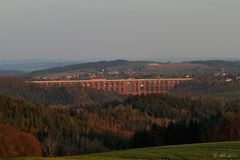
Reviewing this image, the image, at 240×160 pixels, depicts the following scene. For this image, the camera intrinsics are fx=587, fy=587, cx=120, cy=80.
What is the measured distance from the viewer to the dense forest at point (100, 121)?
6234 cm

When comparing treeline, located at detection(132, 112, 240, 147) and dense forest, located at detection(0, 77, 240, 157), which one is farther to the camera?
dense forest, located at detection(0, 77, 240, 157)

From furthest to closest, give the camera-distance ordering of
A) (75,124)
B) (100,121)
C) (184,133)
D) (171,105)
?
(171,105)
(100,121)
(75,124)
(184,133)

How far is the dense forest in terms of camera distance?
62.3 m

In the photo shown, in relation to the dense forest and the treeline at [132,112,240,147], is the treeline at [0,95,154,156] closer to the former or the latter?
the dense forest

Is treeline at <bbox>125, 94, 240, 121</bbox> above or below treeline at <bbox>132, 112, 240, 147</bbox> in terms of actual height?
below

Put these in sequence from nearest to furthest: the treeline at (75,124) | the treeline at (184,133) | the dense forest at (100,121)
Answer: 1. the treeline at (184,133)
2. the dense forest at (100,121)
3. the treeline at (75,124)

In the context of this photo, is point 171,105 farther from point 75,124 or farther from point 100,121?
point 75,124

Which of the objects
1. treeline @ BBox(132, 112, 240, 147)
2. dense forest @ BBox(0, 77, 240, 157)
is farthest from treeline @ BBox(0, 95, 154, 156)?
treeline @ BBox(132, 112, 240, 147)

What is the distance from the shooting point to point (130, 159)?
25312mm

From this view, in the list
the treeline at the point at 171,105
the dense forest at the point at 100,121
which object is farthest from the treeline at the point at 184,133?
the treeline at the point at 171,105

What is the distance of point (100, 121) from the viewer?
11344 cm

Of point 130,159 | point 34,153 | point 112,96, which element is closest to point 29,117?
point 34,153

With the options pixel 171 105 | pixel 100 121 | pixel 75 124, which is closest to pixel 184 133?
pixel 75 124

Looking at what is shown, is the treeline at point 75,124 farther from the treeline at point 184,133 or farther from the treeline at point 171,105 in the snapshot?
the treeline at point 184,133
